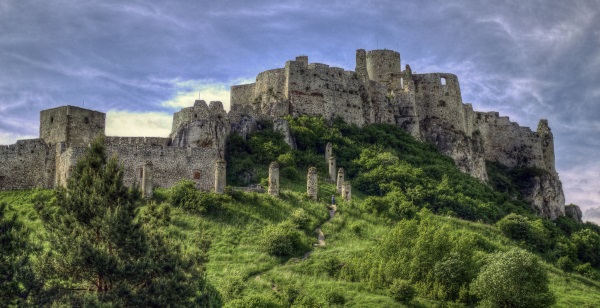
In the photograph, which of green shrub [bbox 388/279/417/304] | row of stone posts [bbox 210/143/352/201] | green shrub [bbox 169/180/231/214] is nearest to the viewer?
green shrub [bbox 388/279/417/304]

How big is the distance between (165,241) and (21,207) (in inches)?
821

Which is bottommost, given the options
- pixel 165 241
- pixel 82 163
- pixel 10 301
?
pixel 10 301

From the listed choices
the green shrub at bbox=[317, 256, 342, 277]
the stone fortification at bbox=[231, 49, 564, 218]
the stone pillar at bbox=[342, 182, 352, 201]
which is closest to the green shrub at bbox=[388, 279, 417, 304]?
the green shrub at bbox=[317, 256, 342, 277]

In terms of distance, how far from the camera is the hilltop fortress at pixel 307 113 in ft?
171

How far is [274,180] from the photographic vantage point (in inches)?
2024

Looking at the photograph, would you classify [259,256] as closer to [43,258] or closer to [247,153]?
[43,258]

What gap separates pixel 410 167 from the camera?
214 ft

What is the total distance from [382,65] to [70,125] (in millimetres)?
38792

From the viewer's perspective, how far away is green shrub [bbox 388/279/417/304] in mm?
40062

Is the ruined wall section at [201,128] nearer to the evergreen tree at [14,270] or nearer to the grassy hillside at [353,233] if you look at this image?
the grassy hillside at [353,233]

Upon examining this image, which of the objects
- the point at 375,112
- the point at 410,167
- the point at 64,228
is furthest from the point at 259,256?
the point at 375,112

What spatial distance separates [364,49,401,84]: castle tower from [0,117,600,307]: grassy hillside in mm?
16352

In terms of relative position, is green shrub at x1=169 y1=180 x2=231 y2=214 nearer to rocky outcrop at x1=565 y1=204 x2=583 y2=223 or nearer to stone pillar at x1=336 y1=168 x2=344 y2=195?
stone pillar at x1=336 y1=168 x2=344 y2=195

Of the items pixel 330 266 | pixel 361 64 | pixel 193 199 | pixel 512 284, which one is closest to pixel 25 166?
pixel 193 199
